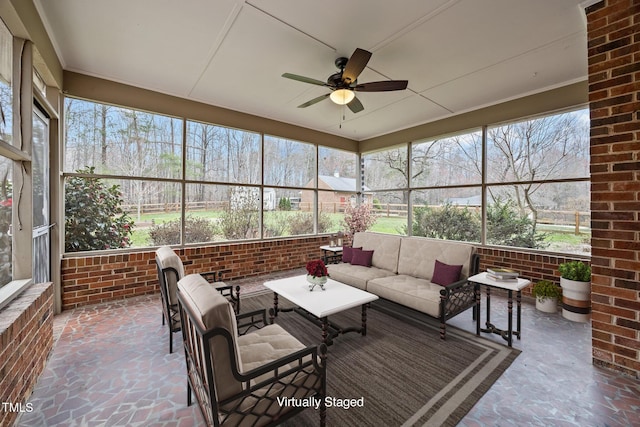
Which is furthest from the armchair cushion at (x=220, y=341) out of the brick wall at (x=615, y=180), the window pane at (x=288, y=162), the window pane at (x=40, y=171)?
the window pane at (x=288, y=162)

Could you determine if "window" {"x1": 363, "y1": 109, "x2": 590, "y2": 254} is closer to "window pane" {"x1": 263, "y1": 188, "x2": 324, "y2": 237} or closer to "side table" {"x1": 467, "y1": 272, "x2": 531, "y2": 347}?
"side table" {"x1": 467, "y1": 272, "x2": 531, "y2": 347}

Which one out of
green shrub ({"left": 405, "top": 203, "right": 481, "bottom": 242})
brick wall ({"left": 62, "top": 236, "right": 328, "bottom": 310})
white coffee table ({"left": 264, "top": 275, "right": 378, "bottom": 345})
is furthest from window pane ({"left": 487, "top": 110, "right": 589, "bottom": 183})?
brick wall ({"left": 62, "top": 236, "right": 328, "bottom": 310})

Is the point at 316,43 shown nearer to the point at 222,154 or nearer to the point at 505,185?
the point at 222,154

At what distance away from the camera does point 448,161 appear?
5.07 m

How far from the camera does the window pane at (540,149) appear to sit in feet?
12.1

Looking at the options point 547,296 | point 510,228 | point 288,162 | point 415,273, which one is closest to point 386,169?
point 288,162

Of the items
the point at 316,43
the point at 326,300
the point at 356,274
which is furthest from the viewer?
the point at 356,274

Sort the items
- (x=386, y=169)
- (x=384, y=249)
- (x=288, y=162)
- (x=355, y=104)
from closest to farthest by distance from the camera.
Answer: (x=355, y=104)
(x=384, y=249)
(x=288, y=162)
(x=386, y=169)

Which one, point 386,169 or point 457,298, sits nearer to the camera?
point 457,298

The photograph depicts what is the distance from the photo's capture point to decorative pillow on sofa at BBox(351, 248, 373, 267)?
4.22 metres

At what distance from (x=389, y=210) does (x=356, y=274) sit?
276 centimetres

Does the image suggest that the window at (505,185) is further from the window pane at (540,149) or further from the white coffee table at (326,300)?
the white coffee table at (326,300)

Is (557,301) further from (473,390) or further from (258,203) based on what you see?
(258,203)

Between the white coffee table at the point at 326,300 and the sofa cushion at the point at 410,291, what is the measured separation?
1.52 ft
